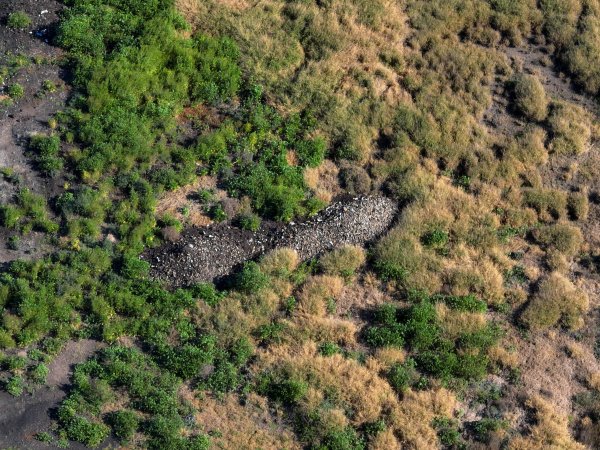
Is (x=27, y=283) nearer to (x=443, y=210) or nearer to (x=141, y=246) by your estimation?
(x=141, y=246)

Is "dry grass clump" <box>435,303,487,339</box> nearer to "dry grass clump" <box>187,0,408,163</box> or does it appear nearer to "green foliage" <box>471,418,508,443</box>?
"green foliage" <box>471,418,508,443</box>

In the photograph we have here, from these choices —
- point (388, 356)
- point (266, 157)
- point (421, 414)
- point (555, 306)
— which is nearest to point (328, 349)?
point (388, 356)

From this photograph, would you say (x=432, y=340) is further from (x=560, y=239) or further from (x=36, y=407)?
(x=36, y=407)

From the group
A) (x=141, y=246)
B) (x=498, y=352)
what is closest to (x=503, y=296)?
(x=498, y=352)

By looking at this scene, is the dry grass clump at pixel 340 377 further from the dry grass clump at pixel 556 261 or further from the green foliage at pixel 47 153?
the green foliage at pixel 47 153

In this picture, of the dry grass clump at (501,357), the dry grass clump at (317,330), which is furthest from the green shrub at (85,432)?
the dry grass clump at (501,357)

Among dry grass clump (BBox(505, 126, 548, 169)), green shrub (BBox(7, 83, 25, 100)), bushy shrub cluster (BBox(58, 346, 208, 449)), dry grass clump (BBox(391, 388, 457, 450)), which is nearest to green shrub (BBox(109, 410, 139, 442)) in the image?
bushy shrub cluster (BBox(58, 346, 208, 449))
